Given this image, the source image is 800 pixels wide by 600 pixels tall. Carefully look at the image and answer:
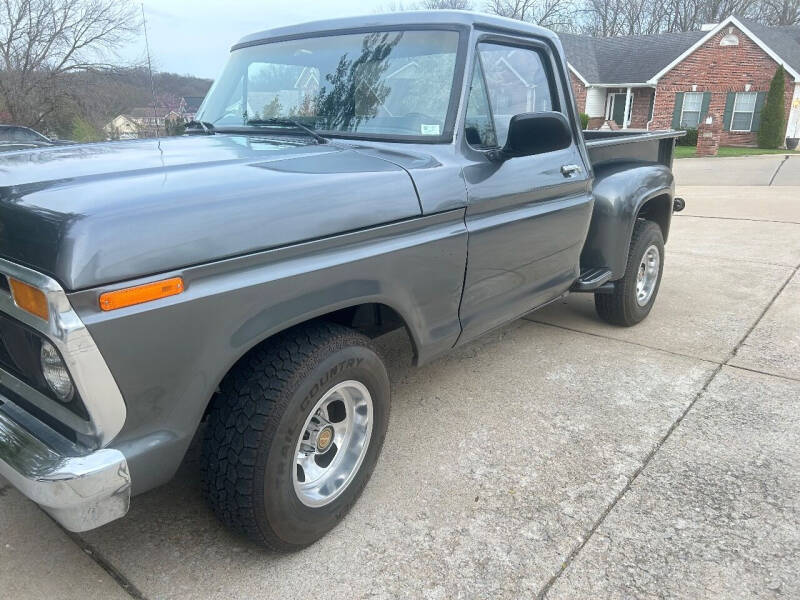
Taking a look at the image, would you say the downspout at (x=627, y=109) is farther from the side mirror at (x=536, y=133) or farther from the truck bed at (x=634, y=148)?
the side mirror at (x=536, y=133)

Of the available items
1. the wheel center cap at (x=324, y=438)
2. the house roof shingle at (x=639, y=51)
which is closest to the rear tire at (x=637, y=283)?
the wheel center cap at (x=324, y=438)

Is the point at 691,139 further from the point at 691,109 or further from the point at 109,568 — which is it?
the point at 109,568

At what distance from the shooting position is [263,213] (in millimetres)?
1972

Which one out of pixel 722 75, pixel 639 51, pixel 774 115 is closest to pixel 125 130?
pixel 774 115

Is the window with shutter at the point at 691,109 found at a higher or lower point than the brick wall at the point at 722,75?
lower

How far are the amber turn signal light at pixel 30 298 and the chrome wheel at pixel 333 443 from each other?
0.96 metres

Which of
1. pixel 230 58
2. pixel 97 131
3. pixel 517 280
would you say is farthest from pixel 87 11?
pixel 517 280

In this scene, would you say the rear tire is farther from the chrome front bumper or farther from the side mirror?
the chrome front bumper

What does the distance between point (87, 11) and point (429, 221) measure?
94.6 feet

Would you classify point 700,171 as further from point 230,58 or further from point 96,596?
point 96,596

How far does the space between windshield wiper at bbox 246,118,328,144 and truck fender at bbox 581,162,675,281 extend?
78.5 inches

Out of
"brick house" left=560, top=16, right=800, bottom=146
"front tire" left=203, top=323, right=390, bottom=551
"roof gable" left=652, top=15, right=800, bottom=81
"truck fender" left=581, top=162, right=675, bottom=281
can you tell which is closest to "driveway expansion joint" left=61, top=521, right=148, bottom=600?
"front tire" left=203, top=323, right=390, bottom=551

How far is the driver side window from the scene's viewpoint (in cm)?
301

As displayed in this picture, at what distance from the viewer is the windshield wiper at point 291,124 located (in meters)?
2.96
